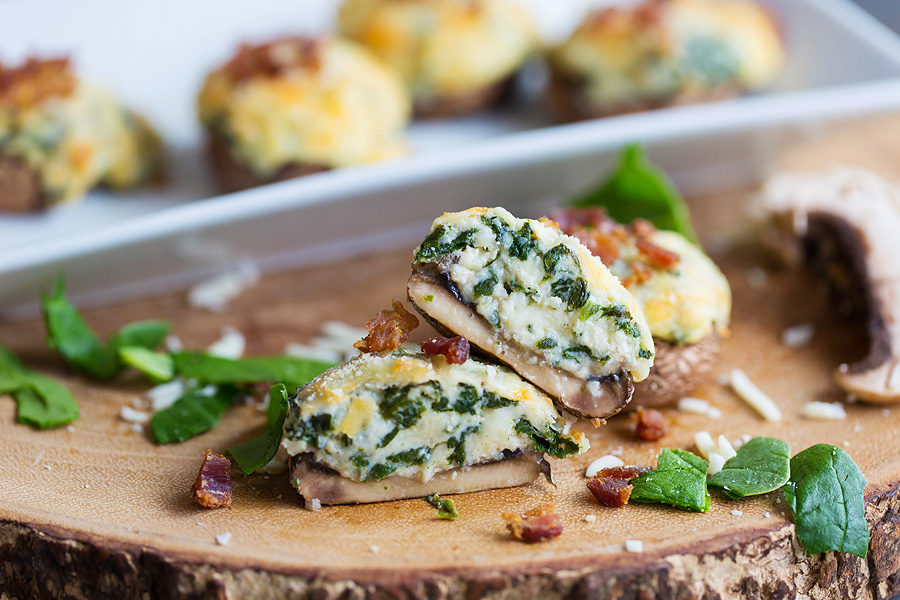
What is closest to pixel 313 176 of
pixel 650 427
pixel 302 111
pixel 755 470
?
pixel 302 111

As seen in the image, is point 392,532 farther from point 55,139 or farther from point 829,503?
point 55,139

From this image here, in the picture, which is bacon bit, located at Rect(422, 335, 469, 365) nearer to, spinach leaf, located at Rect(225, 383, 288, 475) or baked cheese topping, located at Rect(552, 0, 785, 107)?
spinach leaf, located at Rect(225, 383, 288, 475)

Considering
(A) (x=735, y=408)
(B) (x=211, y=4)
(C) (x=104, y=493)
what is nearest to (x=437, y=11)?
(B) (x=211, y=4)

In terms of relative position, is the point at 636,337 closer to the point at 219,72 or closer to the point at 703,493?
the point at 703,493

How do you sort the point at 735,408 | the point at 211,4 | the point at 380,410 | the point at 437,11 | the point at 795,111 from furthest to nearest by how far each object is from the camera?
the point at 211,4
the point at 437,11
the point at 795,111
the point at 735,408
the point at 380,410

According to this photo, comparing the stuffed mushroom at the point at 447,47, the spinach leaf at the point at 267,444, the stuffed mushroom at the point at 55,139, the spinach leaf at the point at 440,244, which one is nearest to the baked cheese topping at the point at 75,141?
the stuffed mushroom at the point at 55,139

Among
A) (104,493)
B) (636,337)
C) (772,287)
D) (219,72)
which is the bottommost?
(772,287)

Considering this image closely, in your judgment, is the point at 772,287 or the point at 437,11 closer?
the point at 772,287
